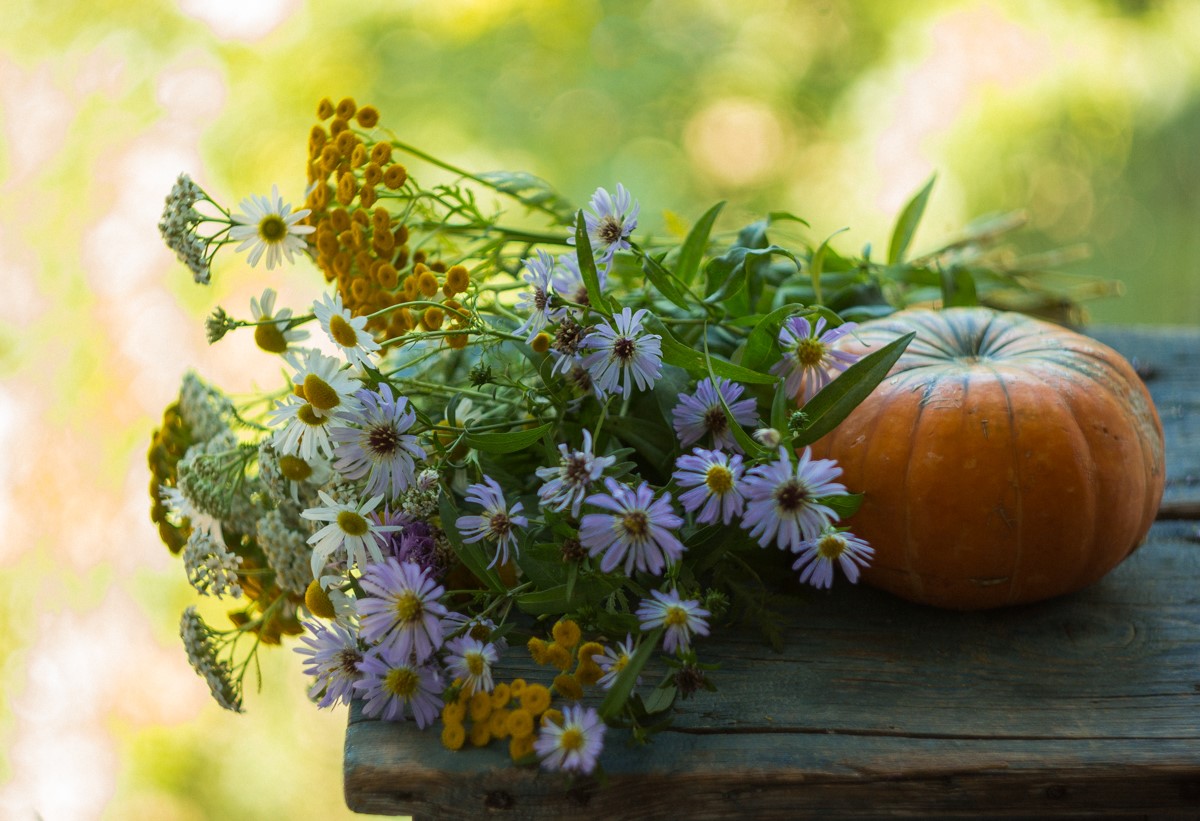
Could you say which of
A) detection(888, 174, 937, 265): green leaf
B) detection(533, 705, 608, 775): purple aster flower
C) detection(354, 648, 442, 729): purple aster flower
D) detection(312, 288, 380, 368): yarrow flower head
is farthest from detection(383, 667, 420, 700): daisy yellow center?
detection(888, 174, 937, 265): green leaf

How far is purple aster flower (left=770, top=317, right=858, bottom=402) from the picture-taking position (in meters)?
0.70

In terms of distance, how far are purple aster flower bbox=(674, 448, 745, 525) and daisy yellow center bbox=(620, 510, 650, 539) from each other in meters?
0.04

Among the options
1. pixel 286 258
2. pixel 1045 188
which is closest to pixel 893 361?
pixel 286 258

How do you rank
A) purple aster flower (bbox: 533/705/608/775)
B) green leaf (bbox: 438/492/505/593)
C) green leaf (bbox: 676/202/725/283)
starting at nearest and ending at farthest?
1. purple aster flower (bbox: 533/705/608/775)
2. green leaf (bbox: 438/492/505/593)
3. green leaf (bbox: 676/202/725/283)

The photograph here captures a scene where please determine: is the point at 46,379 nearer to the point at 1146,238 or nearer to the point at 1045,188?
the point at 1045,188

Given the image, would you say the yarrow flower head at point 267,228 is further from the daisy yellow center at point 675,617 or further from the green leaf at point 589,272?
the daisy yellow center at point 675,617

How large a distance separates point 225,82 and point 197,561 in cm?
152

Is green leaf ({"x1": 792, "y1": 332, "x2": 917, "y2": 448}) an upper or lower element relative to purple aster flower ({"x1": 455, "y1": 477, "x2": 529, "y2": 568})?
upper

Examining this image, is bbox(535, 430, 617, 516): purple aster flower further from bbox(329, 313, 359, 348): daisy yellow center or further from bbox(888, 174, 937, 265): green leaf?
bbox(888, 174, 937, 265): green leaf

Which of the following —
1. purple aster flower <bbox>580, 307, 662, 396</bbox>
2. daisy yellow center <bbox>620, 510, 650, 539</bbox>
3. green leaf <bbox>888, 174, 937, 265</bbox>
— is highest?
green leaf <bbox>888, 174, 937, 265</bbox>

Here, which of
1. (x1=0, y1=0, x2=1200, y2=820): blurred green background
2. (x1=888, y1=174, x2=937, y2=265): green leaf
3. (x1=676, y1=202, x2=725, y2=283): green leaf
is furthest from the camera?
(x1=0, y1=0, x2=1200, y2=820): blurred green background

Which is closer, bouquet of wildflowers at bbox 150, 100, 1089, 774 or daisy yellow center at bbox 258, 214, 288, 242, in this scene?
bouquet of wildflowers at bbox 150, 100, 1089, 774

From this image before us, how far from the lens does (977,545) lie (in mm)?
733

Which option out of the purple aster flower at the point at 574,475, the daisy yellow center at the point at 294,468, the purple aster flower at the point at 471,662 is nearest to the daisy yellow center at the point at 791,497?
the purple aster flower at the point at 574,475
